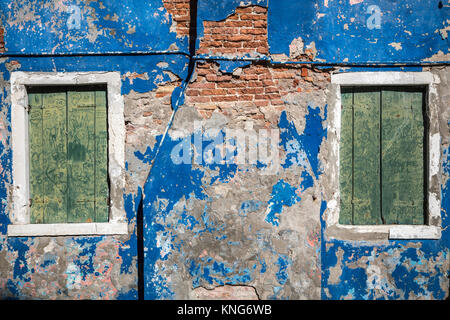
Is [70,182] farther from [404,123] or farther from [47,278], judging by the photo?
[404,123]

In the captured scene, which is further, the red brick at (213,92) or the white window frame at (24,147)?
the white window frame at (24,147)

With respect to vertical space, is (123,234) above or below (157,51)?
below

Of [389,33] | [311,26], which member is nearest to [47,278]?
[311,26]

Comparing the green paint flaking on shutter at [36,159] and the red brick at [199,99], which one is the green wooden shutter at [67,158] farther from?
the red brick at [199,99]

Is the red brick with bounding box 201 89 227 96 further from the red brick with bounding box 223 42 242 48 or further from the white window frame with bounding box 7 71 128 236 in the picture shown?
the white window frame with bounding box 7 71 128 236

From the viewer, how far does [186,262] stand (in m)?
3.31

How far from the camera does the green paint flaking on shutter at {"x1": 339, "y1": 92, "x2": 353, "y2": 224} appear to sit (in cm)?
386

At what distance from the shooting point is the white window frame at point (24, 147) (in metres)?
3.74

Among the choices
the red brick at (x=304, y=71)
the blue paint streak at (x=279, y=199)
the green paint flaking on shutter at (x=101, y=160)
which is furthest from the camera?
the green paint flaking on shutter at (x=101, y=160)

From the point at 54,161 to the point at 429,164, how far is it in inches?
160

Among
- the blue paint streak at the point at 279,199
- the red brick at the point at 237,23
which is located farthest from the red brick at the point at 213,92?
the blue paint streak at the point at 279,199

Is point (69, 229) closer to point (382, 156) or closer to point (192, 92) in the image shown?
point (192, 92)

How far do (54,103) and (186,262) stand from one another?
7.31 ft

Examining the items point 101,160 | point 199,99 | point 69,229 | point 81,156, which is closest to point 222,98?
point 199,99
